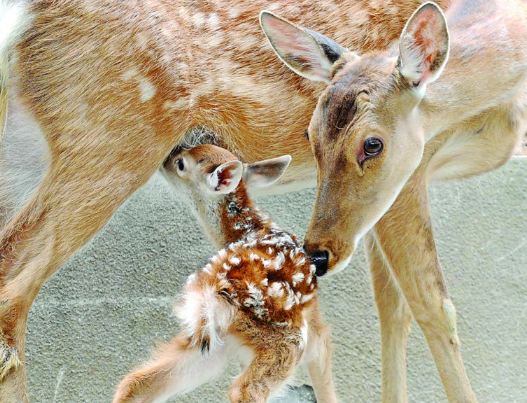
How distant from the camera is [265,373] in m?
4.05

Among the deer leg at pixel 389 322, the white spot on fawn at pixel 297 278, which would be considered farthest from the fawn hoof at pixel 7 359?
the deer leg at pixel 389 322

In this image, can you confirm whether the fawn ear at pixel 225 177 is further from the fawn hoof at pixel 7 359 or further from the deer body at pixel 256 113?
the fawn hoof at pixel 7 359

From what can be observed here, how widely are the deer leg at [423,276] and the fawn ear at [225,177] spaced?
0.82 metres

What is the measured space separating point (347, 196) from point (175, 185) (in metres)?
1.09

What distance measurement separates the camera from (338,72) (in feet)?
15.0

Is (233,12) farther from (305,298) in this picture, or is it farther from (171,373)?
(171,373)

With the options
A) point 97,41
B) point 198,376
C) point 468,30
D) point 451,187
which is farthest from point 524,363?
point 97,41

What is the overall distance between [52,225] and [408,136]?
5.52 feet

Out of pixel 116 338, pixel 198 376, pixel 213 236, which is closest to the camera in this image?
pixel 198 376

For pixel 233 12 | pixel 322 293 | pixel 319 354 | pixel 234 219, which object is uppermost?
pixel 233 12

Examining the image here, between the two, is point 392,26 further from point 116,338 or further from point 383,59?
point 116,338

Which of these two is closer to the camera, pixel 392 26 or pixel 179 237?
pixel 392 26

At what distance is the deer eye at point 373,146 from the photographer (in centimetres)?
434

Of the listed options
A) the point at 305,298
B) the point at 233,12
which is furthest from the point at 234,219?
the point at 233,12
